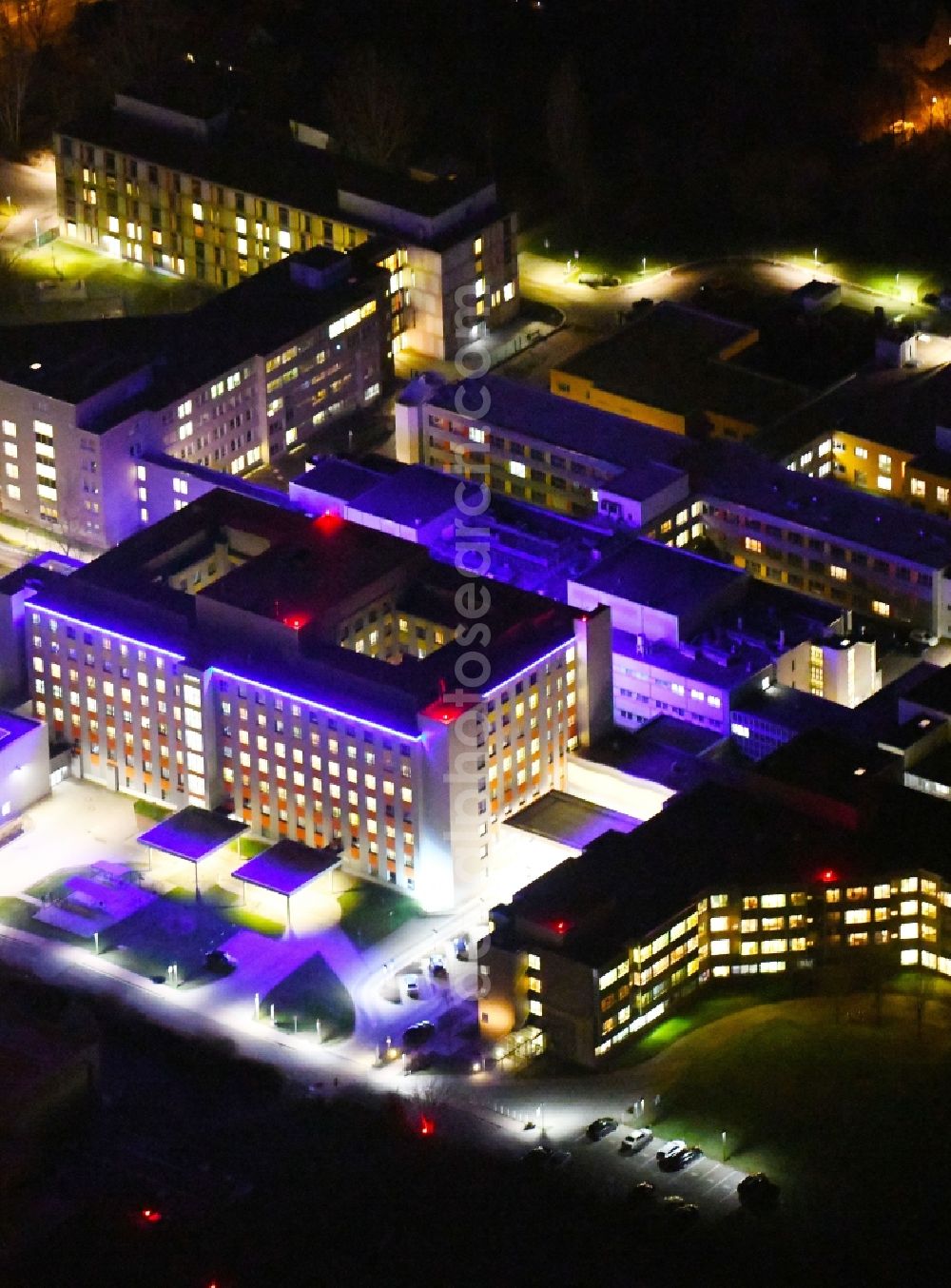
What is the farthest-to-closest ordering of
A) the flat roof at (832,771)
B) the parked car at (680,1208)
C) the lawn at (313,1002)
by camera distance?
1. the flat roof at (832,771)
2. the lawn at (313,1002)
3. the parked car at (680,1208)

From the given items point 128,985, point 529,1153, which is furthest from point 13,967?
point 529,1153

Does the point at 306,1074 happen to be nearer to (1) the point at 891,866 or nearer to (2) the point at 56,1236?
(2) the point at 56,1236

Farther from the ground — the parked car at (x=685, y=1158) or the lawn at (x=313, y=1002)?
the parked car at (x=685, y=1158)

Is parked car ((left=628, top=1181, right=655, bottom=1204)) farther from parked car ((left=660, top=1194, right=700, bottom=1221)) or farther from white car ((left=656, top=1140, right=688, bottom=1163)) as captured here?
white car ((left=656, top=1140, right=688, bottom=1163))

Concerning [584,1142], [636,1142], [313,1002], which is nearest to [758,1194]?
[636,1142]

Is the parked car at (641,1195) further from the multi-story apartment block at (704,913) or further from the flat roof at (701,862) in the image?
the flat roof at (701,862)

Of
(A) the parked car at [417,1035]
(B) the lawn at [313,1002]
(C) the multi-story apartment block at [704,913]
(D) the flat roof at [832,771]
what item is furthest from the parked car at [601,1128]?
(D) the flat roof at [832,771]
